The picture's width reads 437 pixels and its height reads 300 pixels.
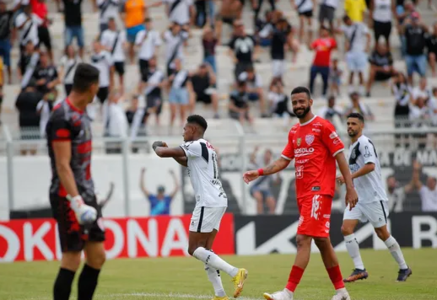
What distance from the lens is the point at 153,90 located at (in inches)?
979

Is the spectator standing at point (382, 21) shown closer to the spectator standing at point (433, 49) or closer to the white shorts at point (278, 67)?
the spectator standing at point (433, 49)

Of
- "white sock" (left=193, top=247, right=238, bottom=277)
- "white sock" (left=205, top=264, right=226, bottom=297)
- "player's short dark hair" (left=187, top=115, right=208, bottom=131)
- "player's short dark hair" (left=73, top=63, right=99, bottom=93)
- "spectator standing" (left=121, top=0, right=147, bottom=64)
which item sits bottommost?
"white sock" (left=205, top=264, right=226, bottom=297)

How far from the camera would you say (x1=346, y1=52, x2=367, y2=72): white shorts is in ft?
91.5

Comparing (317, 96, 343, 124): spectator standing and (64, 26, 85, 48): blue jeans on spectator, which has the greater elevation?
(64, 26, 85, 48): blue jeans on spectator

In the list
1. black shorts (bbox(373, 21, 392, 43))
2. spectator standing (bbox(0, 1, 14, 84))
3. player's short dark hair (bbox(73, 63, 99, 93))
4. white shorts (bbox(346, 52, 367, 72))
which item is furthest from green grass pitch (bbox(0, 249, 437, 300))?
black shorts (bbox(373, 21, 392, 43))

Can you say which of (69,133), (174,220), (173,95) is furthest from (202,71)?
(69,133)

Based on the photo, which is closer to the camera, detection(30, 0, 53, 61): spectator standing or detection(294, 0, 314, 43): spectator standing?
detection(30, 0, 53, 61): spectator standing

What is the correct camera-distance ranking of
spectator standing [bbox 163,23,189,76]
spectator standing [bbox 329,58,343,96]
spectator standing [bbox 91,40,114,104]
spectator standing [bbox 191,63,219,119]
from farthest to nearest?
spectator standing [bbox 329,58,343,96] < spectator standing [bbox 163,23,189,76] < spectator standing [bbox 191,63,219,119] < spectator standing [bbox 91,40,114,104]

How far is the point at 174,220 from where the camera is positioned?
64.5 feet

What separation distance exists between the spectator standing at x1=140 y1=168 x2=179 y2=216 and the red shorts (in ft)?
34.5

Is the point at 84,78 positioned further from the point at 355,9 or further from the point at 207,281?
the point at 355,9

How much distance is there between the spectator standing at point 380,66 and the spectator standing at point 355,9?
119cm

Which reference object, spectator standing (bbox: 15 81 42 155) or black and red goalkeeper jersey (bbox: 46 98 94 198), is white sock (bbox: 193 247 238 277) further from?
spectator standing (bbox: 15 81 42 155)

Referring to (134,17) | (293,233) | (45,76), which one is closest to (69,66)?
(45,76)
